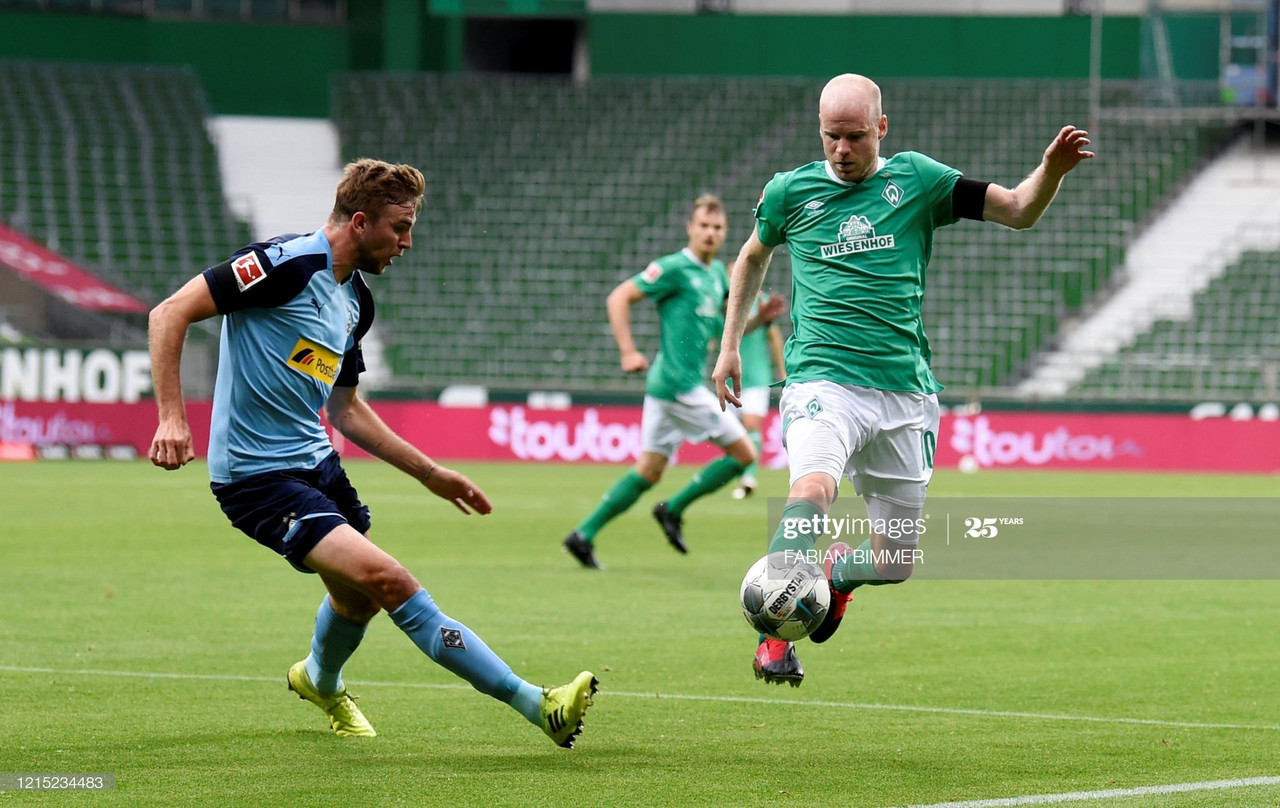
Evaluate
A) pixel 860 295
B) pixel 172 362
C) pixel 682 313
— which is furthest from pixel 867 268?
pixel 682 313

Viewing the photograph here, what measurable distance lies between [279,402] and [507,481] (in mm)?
16309

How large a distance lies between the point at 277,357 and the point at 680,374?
718cm

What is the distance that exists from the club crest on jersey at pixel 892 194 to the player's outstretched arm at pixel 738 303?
483 millimetres

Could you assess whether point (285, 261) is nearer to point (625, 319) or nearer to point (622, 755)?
point (622, 755)

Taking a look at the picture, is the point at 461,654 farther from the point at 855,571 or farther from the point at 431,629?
the point at 855,571

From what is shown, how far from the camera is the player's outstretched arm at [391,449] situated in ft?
20.7

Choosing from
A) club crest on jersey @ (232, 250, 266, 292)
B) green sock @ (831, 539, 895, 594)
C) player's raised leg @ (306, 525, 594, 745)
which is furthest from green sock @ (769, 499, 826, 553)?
club crest on jersey @ (232, 250, 266, 292)

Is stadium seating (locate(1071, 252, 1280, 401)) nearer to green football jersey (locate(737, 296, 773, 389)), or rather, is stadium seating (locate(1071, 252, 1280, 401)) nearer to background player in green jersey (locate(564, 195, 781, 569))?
green football jersey (locate(737, 296, 773, 389))

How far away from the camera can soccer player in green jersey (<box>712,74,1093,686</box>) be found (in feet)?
21.1

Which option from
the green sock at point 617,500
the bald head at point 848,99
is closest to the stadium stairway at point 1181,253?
the green sock at point 617,500

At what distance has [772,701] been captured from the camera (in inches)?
285

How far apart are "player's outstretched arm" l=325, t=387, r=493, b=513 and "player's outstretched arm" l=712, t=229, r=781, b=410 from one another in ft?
3.45

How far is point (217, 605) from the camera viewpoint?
1039cm

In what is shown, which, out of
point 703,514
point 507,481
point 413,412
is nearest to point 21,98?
point 413,412
